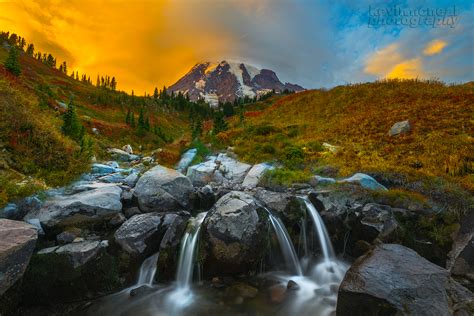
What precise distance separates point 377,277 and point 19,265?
7.98m

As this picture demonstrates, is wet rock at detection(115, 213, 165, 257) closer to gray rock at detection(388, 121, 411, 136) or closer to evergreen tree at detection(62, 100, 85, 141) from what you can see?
evergreen tree at detection(62, 100, 85, 141)

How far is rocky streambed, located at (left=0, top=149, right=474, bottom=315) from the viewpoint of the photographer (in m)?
5.70

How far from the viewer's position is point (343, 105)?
92.1ft

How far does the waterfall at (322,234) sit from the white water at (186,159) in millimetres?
8893

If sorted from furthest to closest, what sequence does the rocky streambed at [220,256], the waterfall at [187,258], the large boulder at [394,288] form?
the waterfall at [187,258] → the rocky streambed at [220,256] → the large boulder at [394,288]

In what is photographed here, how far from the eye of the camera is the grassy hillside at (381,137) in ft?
41.9

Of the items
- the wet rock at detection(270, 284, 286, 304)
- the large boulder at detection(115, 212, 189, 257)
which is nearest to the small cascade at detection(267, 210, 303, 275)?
the wet rock at detection(270, 284, 286, 304)

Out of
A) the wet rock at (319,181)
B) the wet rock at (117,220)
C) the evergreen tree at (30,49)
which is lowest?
the wet rock at (117,220)

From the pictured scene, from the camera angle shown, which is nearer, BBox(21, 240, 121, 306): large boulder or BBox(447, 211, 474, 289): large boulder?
BBox(21, 240, 121, 306): large boulder

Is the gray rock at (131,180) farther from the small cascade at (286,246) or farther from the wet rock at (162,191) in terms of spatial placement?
the small cascade at (286,246)

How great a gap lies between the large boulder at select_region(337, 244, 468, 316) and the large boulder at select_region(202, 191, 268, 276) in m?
2.83

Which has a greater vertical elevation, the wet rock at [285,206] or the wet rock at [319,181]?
the wet rock at [319,181]

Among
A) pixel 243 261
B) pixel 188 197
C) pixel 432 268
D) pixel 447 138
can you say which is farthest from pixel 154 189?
pixel 447 138

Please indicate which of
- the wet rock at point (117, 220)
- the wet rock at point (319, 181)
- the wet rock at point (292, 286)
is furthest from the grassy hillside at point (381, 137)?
the wet rock at point (117, 220)
